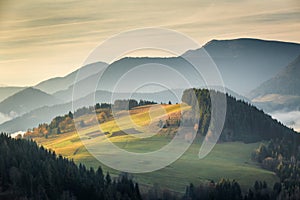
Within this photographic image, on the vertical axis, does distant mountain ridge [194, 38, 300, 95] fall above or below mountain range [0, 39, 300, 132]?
above

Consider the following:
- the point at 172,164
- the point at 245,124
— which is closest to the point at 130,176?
the point at 172,164

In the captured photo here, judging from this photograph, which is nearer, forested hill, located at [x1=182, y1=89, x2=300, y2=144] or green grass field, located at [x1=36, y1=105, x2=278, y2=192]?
green grass field, located at [x1=36, y1=105, x2=278, y2=192]

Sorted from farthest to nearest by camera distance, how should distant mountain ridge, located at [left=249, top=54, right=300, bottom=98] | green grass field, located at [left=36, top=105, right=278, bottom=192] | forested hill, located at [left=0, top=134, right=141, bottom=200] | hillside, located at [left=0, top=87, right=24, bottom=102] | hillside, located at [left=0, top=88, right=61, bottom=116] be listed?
distant mountain ridge, located at [left=249, top=54, right=300, bottom=98]
green grass field, located at [left=36, top=105, right=278, bottom=192]
hillside, located at [left=0, top=88, right=61, bottom=116]
hillside, located at [left=0, top=87, right=24, bottom=102]
forested hill, located at [left=0, top=134, right=141, bottom=200]

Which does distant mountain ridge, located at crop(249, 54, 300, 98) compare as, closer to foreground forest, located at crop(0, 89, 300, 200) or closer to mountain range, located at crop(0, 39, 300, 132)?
foreground forest, located at crop(0, 89, 300, 200)

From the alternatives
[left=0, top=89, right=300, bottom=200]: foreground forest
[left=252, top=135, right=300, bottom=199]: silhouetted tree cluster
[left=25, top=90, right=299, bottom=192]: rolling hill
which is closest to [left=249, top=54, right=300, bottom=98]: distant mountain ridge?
[left=0, top=89, right=300, bottom=200]: foreground forest

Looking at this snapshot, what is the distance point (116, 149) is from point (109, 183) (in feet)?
27.5

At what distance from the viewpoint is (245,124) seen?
67.5 m

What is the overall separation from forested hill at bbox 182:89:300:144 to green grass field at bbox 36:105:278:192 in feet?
14.9

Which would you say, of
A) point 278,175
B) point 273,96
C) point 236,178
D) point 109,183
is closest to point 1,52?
point 109,183

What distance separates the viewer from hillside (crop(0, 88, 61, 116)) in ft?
160

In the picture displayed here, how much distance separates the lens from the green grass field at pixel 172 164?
2025 inches

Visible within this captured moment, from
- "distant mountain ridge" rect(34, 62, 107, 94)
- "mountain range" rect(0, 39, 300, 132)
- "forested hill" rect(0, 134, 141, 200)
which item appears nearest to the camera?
"forested hill" rect(0, 134, 141, 200)

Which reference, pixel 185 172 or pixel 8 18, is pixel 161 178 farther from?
pixel 8 18

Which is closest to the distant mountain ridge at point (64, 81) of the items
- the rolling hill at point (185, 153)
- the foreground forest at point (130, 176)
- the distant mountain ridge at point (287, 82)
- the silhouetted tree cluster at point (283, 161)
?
the foreground forest at point (130, 176)
